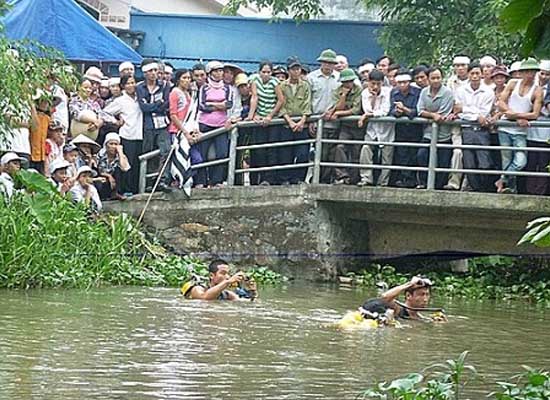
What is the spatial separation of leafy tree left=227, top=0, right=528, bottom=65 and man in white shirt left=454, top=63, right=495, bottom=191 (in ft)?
13.9

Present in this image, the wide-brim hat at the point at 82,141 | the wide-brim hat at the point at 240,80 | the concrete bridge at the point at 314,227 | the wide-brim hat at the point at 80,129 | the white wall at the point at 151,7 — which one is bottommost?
the concrete bridge at the point at 314,227

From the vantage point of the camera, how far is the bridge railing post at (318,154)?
18625 mm

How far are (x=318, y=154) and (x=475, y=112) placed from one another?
231cm

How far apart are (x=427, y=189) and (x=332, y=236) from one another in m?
1.77

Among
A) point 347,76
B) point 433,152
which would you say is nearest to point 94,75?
point 347,76

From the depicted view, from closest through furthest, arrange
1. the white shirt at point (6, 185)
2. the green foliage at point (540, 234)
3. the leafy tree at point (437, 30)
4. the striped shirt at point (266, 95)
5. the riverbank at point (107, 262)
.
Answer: the green foliage at point (540, 234), the riverbank at point (107, 262), the white shirt at point (6, 185), the striped shirt at point (266, 95), the leafy tree at point (437, 30)

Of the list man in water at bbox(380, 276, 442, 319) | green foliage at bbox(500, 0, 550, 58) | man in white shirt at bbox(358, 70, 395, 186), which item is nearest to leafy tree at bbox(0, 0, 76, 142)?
man in white shirt at bbox(358, 70, 395, 186)

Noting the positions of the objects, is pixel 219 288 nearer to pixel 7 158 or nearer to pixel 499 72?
pixel 7 158

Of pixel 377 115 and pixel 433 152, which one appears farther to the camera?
pixel 377 115

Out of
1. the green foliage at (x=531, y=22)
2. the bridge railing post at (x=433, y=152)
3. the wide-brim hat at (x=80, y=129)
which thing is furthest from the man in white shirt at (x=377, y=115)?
the green foliage at (x=531, y=22)

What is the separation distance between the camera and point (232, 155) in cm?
1916

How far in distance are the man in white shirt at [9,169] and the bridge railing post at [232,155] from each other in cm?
349

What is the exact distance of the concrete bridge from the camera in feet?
61.7

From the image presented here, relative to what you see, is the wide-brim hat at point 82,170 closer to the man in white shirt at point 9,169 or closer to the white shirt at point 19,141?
the white shirt at point 19,141
